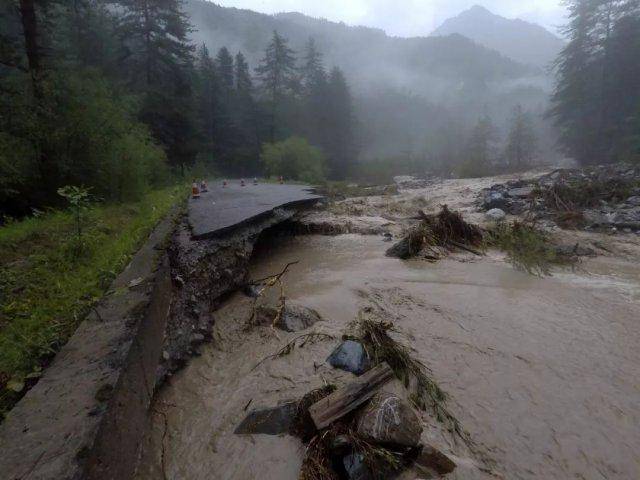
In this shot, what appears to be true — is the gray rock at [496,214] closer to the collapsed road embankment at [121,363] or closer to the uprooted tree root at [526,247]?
the uprooted tree root at [526,247]

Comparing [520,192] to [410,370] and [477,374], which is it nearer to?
[477,374]

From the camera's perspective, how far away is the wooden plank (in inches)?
102

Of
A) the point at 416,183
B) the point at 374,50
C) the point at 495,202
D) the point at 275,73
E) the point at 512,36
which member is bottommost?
the point at 416,183

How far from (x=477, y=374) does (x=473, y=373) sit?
36mm

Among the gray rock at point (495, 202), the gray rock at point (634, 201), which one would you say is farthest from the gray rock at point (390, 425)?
the gray rock at point (634, 201)

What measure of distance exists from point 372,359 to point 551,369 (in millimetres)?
1759

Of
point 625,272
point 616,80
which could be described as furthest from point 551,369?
point 616,80

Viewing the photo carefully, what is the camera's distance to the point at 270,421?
2.86 meters

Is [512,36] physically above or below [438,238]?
above

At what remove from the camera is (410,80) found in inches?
3654

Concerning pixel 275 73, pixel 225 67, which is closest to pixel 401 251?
pixel 275 73

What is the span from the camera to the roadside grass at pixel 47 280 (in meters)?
2.67

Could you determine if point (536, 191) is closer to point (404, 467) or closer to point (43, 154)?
point (404, 467)

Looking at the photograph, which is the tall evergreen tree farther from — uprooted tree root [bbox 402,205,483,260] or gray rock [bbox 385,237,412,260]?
gray rock [bbox 385,237,412,260]
